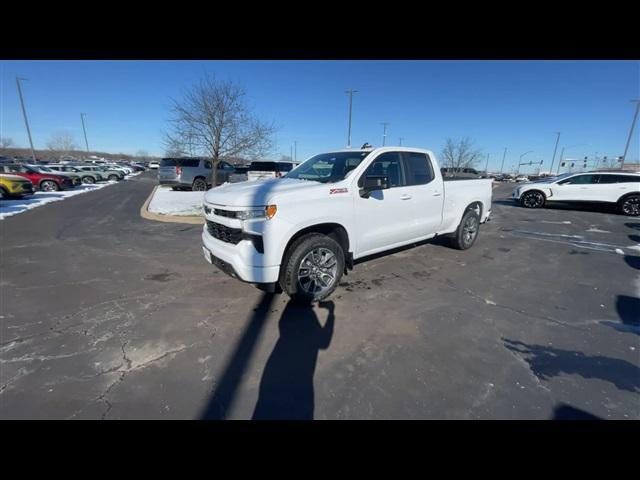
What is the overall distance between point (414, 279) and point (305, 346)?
2.40 metres

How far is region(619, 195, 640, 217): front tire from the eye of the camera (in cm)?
1116

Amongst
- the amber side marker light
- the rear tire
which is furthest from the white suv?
the amber side marker light

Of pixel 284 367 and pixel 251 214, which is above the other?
pixel 251 214

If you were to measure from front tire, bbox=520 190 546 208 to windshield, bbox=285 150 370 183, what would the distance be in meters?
12.8

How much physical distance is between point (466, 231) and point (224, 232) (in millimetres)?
4969

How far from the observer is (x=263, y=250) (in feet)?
10.1

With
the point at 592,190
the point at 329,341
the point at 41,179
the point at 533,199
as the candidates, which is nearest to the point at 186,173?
the point at 41,179

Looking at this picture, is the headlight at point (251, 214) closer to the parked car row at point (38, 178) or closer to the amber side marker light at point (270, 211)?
the amber side marker light at point (270, 211)

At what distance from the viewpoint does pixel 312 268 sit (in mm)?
3527

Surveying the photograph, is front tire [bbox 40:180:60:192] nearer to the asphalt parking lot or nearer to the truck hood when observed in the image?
the asphalt parking lot

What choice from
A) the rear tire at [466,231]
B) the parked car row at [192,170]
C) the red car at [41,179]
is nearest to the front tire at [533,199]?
the rear tire at [466,231]

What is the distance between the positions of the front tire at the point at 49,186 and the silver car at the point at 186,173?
830 cm

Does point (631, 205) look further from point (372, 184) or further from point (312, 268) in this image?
point (312, 268)
